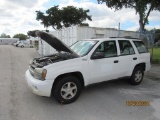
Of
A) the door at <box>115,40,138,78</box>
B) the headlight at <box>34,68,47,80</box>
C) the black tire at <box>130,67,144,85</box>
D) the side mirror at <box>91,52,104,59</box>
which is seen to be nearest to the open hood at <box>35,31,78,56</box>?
the side mirror at <box>91,52,104,59</box>

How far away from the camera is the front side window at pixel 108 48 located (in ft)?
17.4

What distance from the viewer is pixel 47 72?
14.0ft

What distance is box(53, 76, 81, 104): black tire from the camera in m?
4.44

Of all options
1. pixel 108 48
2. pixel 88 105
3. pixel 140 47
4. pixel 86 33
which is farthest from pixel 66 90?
pixel 86 33

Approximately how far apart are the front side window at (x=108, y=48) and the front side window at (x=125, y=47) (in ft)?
0.94

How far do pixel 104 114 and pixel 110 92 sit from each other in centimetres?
159

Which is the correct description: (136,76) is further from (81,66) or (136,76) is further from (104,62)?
(81,66)

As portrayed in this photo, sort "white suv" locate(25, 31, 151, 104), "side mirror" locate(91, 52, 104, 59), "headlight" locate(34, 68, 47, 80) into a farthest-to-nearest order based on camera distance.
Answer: "side mirror" locate(91, 52, 104, 59)
"white suv" locate(25, 31, 151, 104)
"headlight" locate(34, 68, 47, 80)

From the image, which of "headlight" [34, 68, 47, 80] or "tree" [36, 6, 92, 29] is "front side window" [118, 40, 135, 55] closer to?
"headlight" [34, 68, 47, 80]

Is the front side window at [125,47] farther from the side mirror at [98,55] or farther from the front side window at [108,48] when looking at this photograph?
the side mirror at [98,55]

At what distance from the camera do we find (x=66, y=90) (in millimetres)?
4570

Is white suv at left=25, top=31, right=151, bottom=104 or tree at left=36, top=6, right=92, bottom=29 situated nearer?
white suv at left=25, top=31, right=151, bottom=104

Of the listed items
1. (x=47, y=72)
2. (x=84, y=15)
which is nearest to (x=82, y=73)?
(x=47, y=72)

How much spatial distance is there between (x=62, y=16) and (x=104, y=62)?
34621mm
